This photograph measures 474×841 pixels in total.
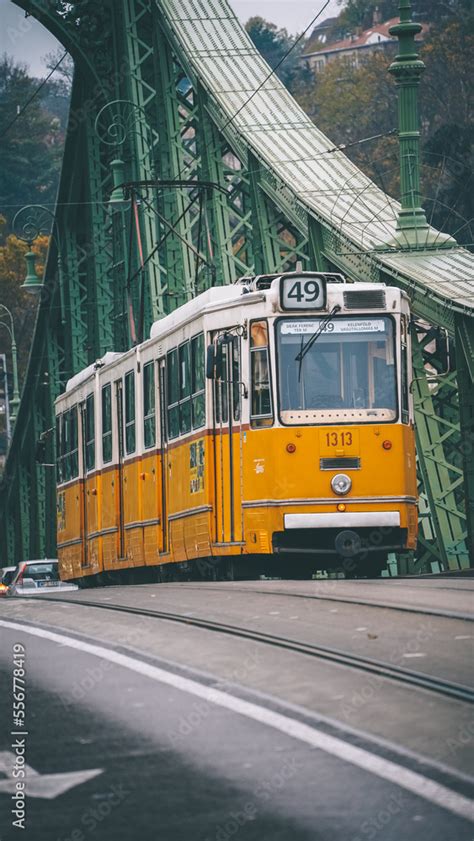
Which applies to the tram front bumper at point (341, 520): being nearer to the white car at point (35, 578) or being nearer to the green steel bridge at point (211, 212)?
the green steel bridge at point (211, 212)

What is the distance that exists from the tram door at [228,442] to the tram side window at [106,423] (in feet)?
19.5

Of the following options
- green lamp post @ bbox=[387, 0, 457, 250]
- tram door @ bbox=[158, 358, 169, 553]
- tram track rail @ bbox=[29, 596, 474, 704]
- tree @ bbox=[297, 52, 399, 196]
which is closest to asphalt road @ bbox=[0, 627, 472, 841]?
tram track rail @ bbox=[29, 596, 474, 704]

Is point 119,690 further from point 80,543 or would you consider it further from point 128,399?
point 80,543

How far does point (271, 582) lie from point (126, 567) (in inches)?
296

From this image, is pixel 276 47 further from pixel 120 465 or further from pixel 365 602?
pixel 365 602

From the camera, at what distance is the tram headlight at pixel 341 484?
19312 mm

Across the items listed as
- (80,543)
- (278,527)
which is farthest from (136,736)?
(80,543)

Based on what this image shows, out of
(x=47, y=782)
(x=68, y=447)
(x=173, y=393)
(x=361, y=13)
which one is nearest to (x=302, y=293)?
(x=173, y=393)

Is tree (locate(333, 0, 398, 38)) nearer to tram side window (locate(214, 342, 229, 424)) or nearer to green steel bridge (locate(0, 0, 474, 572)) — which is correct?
green steel bridge (locate(0, 0, 474, 572))

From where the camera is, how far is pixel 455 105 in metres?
83.1

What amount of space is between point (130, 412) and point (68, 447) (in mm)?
6388

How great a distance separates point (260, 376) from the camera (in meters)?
19.4

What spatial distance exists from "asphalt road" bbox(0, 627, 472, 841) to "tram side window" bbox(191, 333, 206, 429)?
10.6 meters

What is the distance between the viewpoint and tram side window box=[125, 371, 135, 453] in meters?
23.9
